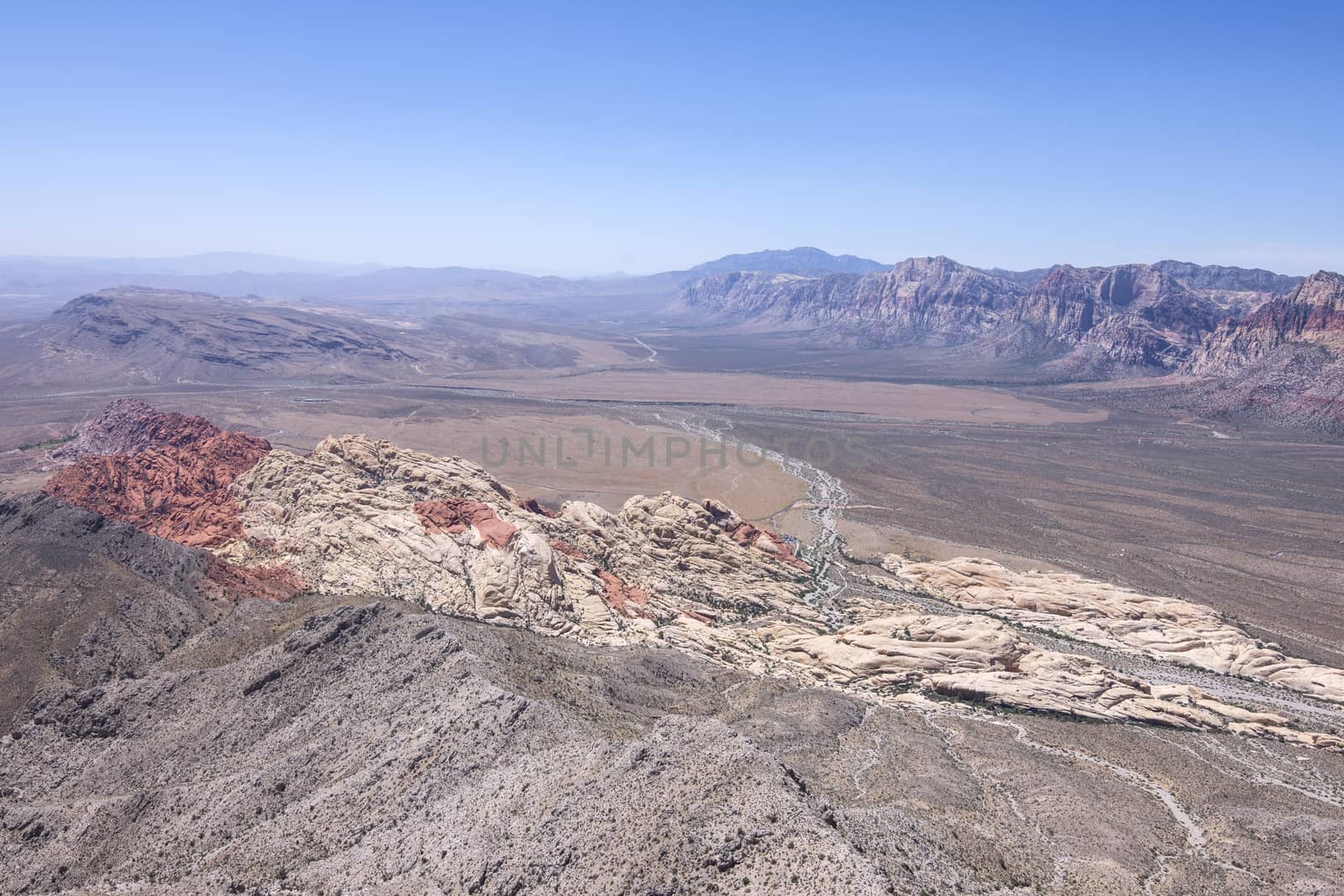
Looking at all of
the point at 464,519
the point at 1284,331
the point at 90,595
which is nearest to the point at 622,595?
the point at 464,519

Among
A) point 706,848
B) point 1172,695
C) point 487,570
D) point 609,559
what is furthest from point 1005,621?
point 706,848

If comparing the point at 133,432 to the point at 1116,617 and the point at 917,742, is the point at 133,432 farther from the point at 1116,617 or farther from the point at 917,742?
the point at 1116,617

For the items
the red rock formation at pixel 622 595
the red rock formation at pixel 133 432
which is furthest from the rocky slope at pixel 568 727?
the red rock formation at pixel 133 432

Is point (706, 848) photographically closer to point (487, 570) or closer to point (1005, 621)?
point (487, 570)

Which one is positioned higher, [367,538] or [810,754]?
[367,538]

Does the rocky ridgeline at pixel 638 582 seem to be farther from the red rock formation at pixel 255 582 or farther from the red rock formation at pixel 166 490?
the red rock formation at pixel 255 582

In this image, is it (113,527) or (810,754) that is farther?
(113,527)

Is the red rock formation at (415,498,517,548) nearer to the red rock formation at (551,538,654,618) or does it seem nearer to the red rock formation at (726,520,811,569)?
the red rock formation at (551,538,654,618)
